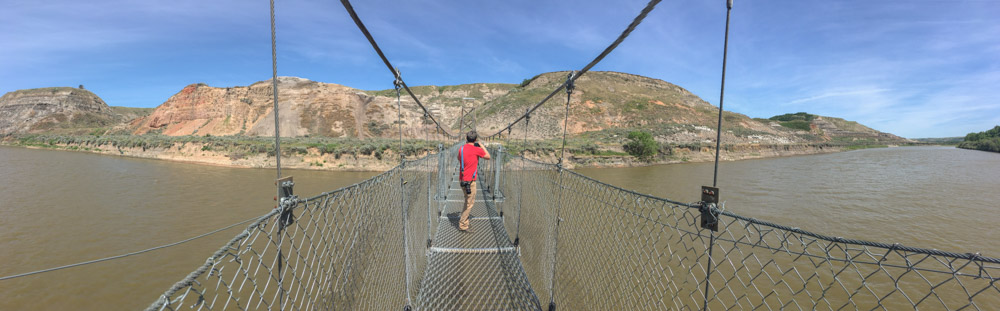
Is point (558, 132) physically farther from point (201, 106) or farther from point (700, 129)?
point (201, 106)

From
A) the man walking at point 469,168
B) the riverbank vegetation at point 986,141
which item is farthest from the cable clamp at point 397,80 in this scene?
the riverbank vegetation at point 986,141

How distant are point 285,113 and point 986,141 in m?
103

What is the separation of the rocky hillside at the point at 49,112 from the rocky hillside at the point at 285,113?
23.2 metres

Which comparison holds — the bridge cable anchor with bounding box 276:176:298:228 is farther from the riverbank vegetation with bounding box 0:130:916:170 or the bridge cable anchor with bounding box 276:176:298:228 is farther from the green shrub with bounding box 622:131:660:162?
the green shrub with bounding box 622:131:660:162

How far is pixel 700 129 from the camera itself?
1604 inches

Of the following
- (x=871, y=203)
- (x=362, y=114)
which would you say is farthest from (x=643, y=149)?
(x=362, y=114)

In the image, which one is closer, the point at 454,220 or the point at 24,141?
the point at 454,220

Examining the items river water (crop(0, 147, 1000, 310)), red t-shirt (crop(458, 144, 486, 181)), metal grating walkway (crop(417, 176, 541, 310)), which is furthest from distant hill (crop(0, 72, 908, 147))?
metal grating walkway (crop(417, 176, 541, 310))

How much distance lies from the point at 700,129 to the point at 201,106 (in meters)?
57.2

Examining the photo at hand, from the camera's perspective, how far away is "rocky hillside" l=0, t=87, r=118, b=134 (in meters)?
50.5

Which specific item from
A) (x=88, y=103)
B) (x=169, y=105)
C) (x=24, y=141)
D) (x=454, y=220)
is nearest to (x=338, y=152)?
(x=454, y=220)

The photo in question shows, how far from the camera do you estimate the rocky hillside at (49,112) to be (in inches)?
1988

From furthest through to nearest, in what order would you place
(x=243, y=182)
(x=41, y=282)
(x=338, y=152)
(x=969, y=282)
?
(x=338, y=152), (x=243, y=182), (x=969, y=282), (x=41, y=282)

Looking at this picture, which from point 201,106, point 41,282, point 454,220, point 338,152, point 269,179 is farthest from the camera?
point 201,106
